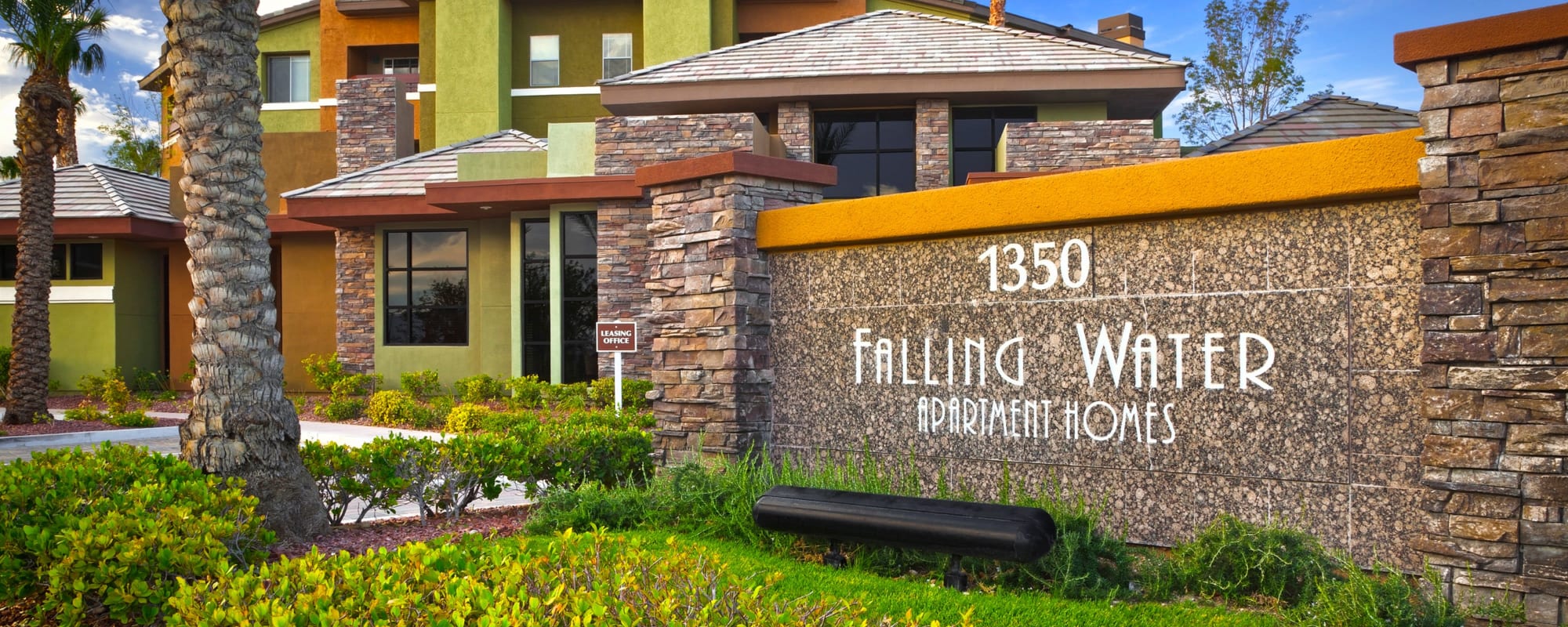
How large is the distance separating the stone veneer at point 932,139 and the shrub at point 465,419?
25.2ft

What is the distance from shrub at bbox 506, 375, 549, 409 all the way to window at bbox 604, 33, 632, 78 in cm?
935

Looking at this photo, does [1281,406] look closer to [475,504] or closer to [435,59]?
[475,504]

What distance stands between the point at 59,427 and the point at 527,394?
6.92m

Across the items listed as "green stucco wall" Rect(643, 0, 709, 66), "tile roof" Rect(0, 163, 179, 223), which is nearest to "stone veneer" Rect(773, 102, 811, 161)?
"green stucco wall" Rect(643, 0, 709, 66)

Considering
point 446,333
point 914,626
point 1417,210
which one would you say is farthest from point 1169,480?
point 446,333

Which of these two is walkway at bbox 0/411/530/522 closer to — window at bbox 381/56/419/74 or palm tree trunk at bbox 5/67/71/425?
palm tree trunk at bbox 5/67/71/425

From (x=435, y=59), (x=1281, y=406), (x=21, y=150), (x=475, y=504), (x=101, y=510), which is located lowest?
(x=475, y=504)

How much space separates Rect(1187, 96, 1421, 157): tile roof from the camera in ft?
50.9

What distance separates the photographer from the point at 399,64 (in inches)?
1111

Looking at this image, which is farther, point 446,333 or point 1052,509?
point 446,333

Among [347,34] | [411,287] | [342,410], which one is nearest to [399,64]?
[347,34]

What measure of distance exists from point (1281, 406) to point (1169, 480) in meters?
0.76

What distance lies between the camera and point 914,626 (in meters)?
3.27

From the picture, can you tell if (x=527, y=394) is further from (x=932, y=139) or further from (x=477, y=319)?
(x=932, y=139)
